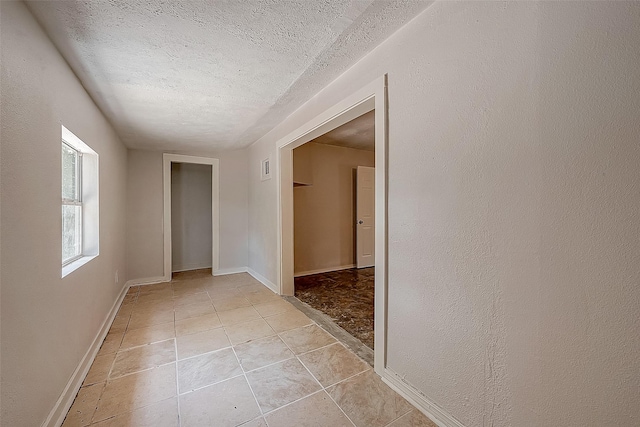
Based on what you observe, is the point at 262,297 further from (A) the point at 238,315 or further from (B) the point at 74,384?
(B) the point at 74,384

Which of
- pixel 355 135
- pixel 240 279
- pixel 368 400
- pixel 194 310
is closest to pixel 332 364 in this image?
pixel 368 400

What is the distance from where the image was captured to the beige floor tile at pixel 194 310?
273 centimetres

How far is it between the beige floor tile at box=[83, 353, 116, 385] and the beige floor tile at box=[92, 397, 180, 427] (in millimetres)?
477

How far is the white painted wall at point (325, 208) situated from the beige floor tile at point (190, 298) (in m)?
1.51

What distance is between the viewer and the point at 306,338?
7.31 ft

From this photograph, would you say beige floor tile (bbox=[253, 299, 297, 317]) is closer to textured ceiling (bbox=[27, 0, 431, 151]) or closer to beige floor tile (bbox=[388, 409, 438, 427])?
beige floor tile (bbox=[388, 409, 438, 427])

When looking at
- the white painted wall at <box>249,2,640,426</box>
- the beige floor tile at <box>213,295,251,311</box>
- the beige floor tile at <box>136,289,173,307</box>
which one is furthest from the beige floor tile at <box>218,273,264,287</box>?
the white painted wall at <box>249,2,640,426</box>

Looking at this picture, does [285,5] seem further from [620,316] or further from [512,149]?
[620,316]

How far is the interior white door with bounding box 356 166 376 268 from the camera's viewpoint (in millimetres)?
4781

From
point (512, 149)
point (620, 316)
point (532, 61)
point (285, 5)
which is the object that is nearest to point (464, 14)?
point (532, 61)

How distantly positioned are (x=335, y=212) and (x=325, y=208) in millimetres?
229

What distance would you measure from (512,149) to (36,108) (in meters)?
2.24

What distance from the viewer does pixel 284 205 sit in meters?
3.24

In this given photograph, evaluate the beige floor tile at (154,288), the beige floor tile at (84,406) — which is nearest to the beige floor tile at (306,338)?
the beige floor tile at (84,406)
